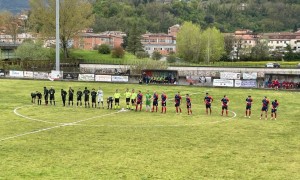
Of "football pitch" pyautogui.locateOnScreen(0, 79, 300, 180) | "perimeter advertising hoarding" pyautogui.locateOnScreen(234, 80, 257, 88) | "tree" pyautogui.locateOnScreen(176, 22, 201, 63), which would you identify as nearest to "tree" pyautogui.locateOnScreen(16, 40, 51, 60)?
"tree" pyautogui.locateOnScreen(176, 22, 201, 63)

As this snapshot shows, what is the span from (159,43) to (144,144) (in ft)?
436

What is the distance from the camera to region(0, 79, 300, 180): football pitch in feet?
57.9

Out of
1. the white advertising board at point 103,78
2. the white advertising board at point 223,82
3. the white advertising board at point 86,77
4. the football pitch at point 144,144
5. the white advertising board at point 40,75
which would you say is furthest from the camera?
the white advertising board at point 40,75

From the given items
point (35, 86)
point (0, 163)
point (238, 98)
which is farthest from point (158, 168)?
point (35, 86)

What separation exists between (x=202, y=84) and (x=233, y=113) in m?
23.6

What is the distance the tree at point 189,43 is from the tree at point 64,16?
2458cm

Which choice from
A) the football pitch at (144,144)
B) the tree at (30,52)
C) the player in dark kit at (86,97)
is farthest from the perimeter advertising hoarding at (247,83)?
the tree at (30,52)

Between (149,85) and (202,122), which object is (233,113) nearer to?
(202,122)

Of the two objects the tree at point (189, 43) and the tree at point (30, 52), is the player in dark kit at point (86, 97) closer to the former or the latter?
the tree at point (30, 52)

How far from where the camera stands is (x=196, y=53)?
104750 mm

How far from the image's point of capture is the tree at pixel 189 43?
103812 mm

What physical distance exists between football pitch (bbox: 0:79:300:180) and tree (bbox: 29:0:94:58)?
52.6m

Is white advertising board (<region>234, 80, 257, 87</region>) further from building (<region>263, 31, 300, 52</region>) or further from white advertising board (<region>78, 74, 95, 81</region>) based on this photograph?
building (<region>263, 31, 300, 52</region>)

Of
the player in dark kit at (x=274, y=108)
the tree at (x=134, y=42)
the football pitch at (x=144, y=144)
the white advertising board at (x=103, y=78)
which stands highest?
the tree at (x=134, y=42)
